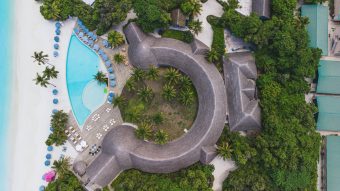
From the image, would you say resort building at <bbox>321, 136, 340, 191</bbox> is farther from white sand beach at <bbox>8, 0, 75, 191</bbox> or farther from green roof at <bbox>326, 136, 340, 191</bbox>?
white sand beach at <bbox>8, 0, 75, 191</bbox>

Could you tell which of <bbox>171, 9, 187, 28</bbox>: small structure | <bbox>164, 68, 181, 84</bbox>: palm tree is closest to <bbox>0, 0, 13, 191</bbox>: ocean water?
<bbox>164, 68, 181, 84</bbox>: palm tree

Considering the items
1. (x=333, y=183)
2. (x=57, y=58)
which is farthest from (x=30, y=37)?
(x=333, y=183)

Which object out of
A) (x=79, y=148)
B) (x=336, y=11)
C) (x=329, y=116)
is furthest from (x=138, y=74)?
(x=336, y=11)

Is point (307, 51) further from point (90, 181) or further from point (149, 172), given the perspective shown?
point (90, 181)

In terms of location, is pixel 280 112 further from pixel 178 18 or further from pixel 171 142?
pixel 178 18

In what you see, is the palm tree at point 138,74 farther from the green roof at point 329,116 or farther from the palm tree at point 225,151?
the green roof at point 329,116
